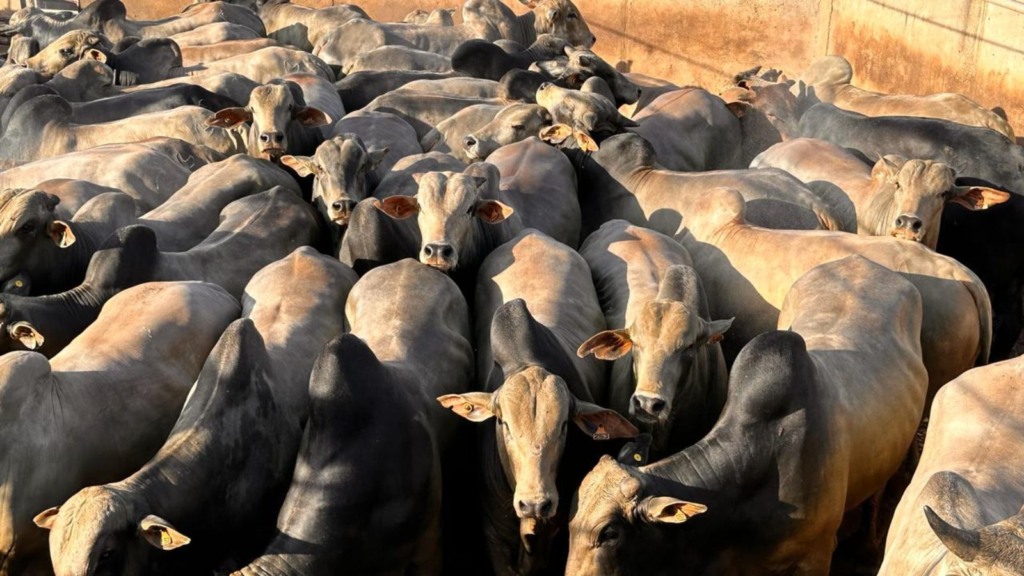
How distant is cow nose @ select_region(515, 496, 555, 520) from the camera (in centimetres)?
631

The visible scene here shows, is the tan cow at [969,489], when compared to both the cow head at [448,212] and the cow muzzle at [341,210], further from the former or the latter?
the cow muzzle at [341,210]

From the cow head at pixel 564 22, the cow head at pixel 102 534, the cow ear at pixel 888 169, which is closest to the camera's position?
the cow head at pixel 102 534

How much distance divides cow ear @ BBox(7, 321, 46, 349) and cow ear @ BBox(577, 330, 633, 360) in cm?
295

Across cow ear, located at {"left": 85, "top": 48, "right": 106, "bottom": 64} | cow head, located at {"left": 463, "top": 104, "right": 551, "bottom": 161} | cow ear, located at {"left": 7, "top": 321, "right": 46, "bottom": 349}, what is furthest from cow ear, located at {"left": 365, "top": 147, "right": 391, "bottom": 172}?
cow ear, located at {"left": 85, "top": 48, "right": 106, "bottom": 64}

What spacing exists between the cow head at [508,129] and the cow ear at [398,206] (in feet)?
7.17

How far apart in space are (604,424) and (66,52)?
30.7 ft

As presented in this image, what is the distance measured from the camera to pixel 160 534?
625 cm

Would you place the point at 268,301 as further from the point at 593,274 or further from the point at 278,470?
the point at 593,274

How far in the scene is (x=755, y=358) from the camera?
22.3 ft

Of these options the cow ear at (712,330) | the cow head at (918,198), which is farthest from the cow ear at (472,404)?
the cow head at (918,198)

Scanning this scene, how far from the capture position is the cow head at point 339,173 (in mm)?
9602

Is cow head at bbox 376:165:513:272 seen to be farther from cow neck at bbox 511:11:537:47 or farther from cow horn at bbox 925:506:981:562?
cow neck at bbox 511:11:537:47

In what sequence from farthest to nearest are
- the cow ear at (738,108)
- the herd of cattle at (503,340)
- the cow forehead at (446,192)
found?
the cow ear at (738,108) → the cow forehead at (446,192) → the herd of cattle at (503,340)

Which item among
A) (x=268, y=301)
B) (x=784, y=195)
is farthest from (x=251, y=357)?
(x=784, y=195)
